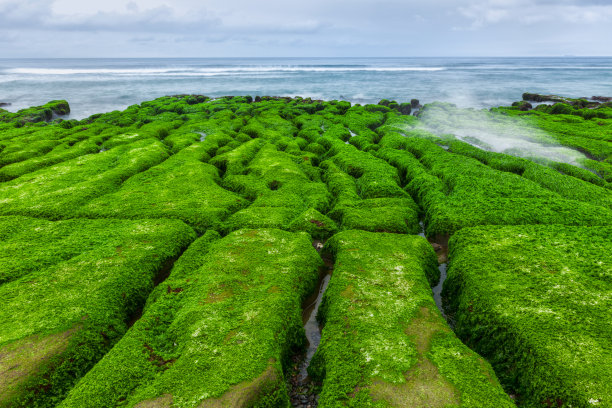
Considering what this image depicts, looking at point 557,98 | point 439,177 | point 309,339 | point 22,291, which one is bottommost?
point 309,339

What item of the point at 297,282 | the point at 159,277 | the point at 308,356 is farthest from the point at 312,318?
the point at 159,277

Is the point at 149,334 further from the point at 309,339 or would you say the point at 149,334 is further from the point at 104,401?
the point at 309,339

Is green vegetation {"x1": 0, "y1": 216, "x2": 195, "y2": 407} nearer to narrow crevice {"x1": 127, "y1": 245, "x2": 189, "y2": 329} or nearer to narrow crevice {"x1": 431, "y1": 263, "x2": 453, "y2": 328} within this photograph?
narrow crevice {"x1": 127, "y1": 245, "x2": 189, "y2": 329}

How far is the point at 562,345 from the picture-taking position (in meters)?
6.88

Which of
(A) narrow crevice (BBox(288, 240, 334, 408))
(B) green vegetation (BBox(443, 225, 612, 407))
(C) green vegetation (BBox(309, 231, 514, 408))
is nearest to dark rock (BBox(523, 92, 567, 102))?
(B) green vegetation (BBox(443, 225, 612, 407))

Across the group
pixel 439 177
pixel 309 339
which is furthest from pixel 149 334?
pixel 439 177

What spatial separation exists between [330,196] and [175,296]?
969cm

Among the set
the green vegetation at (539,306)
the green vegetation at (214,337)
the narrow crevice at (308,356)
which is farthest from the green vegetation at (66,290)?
the green vegetation at (539,306)

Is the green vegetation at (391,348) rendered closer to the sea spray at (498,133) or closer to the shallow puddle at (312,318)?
the shallow puddle at (312,318)

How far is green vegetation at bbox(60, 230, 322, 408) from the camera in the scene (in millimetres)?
6293

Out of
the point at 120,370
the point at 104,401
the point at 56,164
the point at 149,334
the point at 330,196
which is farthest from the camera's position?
the point at 56,164

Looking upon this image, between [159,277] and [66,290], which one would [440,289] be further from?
[66,290]

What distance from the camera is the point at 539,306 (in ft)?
26.3

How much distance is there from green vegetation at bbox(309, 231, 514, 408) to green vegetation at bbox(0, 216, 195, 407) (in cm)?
561
